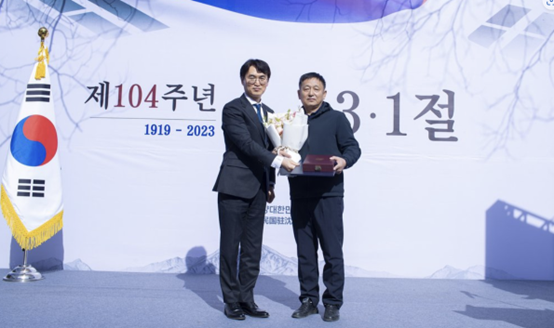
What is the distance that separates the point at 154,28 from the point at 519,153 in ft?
8.88

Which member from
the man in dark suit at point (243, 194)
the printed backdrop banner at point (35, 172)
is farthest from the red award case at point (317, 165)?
the printed backdrop banner at point (35, 172)

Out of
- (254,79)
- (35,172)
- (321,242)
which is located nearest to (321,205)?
(321,242)

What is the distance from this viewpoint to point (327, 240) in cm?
253

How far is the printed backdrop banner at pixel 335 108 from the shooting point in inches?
145

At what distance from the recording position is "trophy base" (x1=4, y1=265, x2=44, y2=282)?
329 cm

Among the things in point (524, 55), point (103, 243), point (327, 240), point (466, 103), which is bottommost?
point (103, 243)

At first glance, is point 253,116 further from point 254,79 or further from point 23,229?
point 23,229

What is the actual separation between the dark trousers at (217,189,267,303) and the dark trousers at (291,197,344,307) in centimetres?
20

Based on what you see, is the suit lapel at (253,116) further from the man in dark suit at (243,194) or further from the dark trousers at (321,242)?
the dark trousers at (321,242)

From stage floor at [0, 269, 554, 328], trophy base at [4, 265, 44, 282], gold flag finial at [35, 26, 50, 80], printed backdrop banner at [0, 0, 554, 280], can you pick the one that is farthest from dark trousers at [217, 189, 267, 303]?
gold flag finial at [35, 26, 50, 80]

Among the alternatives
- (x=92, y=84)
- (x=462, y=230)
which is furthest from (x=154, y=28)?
(x=462, y=230)

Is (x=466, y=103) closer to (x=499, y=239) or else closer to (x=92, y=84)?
(x=499, y=239)

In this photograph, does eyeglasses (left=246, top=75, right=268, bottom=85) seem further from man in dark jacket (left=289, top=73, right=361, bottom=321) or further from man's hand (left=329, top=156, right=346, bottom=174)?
man's hand (left=329, top=156, right=346, bottom=174)

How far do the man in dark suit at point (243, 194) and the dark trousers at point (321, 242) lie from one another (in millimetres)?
206
